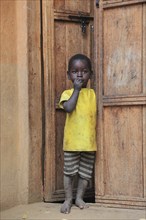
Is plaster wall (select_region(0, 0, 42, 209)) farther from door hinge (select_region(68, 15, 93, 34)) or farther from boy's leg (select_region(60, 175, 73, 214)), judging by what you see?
door hinge (select_region(68, 15, 93, 34))

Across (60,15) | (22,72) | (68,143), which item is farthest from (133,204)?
(60,15)

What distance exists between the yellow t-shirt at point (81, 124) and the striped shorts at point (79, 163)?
0.31 ft

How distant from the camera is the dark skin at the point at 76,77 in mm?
4418

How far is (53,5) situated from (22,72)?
79cm

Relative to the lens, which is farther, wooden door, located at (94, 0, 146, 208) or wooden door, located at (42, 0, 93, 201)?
wooden door, located at (42, 0, 93, 201)

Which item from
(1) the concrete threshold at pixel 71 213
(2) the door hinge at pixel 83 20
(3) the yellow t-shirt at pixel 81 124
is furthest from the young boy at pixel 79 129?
(2) the door hinge at pixel 83 20

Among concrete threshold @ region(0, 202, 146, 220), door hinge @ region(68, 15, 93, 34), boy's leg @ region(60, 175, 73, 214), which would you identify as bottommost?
concrete threshold @ region(0, 202, 146, 220)

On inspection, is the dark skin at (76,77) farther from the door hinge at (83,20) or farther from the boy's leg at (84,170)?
the door hinge at (83,20)

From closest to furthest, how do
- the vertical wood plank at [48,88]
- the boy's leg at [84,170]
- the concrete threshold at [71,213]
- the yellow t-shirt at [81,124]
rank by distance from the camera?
1. the concrete threshold at [71,213]
2. the yellow t-shirt at [81,124]
3. the boy's leg at [84,170]
4. the vertical wood plank at [48,88]

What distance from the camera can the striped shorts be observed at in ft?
15.0

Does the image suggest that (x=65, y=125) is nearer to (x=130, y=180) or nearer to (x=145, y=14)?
(x=130, y=180)

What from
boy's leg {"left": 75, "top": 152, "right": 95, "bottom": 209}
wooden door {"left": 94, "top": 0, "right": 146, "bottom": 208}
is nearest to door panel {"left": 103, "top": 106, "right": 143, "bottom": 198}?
wooden door {"left": 94, "top": 0, "right": 146, "bottom": 208}

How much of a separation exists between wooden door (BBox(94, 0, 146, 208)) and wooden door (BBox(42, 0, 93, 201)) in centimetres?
40

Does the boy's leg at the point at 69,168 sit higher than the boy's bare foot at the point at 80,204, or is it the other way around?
the boy's leg at the point at 69,168
